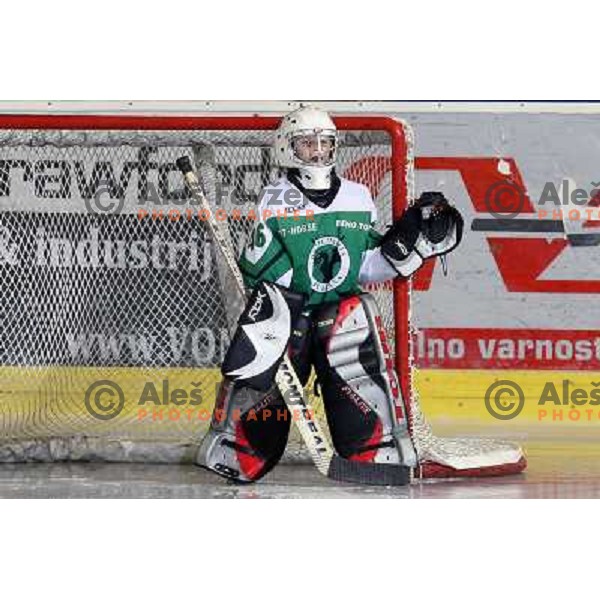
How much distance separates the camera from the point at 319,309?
6.83 meters

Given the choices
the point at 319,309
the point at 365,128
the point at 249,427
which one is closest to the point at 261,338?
the point at 319,309

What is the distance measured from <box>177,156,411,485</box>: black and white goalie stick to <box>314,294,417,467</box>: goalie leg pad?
4 centimetres

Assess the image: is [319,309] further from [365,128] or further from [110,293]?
[110,293]

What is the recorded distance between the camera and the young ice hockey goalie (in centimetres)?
673

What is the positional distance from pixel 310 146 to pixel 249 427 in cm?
101

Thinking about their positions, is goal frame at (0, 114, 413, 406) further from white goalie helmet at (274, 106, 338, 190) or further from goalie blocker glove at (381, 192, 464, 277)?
white goalie helmet at (274, 106, 338, 190)

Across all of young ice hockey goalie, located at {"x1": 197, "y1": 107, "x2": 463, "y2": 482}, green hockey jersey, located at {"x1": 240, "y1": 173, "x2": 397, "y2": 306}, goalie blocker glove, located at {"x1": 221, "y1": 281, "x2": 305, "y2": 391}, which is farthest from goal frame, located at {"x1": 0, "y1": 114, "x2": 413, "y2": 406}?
goalie blocker glove, located at {"x1": 221, "y1": 281, "x2": 305, "y2": 391}

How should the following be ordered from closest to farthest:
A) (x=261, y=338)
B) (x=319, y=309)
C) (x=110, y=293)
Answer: (x=261, y=338), (x=319, y=309), (x=110, y=293)

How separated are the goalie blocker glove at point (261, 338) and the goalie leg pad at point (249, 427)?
93 millimetres

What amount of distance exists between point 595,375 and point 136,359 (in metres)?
1.93

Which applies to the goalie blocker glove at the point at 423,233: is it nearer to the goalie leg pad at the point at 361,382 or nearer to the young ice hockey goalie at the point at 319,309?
the young ice hockey goalie at the point at 319,309

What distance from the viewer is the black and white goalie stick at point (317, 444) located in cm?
680

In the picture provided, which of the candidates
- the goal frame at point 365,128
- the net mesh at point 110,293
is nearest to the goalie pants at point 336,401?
the goal frame at point 365,128

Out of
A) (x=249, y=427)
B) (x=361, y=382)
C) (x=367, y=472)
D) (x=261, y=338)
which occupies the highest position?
(x=261, y=338)
